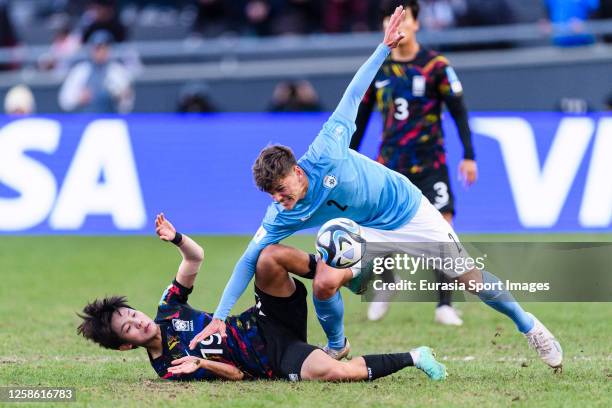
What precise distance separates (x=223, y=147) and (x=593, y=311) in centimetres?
585

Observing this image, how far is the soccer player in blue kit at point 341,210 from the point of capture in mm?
6898

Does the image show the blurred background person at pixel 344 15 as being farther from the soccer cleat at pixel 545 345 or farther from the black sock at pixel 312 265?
the soccer cleat at pixel 545 345

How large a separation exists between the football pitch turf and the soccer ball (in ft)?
2.51

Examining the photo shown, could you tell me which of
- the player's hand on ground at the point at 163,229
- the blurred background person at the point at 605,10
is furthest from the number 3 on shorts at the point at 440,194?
the blurred background person at the point at 605,10

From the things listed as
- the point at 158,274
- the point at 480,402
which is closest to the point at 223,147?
the point at 158,274

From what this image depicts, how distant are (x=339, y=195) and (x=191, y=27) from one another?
1217 cm

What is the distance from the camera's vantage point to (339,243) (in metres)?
7.07

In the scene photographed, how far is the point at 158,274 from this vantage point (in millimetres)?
11914

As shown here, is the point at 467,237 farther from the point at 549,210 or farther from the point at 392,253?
the point at 392,253

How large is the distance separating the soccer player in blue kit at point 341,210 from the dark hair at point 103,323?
546 millimetres

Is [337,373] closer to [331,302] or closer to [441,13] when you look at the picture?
[331,302]

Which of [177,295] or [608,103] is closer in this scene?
[177,295]

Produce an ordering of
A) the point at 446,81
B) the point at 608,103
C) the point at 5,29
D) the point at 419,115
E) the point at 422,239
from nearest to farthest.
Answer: the point at 422,239
the point at 446,81
the point at 419,115
the point at 608,103
the point at 5,29

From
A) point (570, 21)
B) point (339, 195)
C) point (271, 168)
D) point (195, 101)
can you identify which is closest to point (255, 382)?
point (339, 195)
